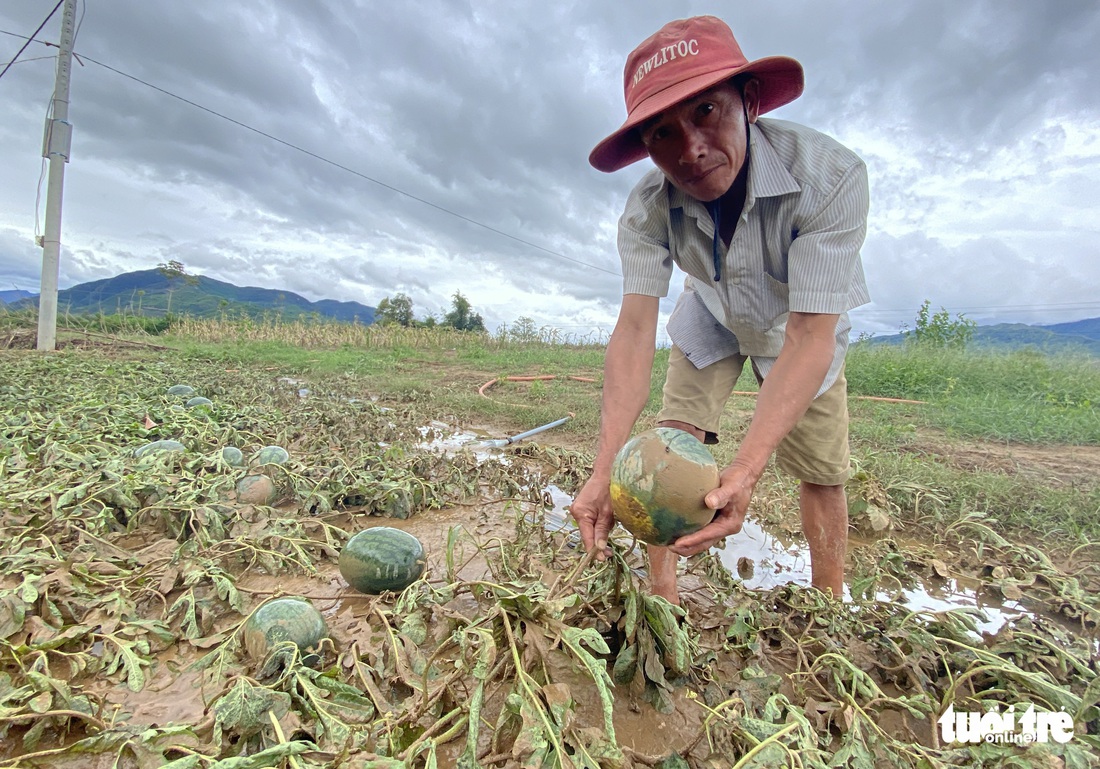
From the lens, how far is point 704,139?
5.90ft

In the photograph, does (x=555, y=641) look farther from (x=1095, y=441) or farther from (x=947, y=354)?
(x=947, y=354)

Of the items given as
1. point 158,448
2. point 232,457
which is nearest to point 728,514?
point 232,457

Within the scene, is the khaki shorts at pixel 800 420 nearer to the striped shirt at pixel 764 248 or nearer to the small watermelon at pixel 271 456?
the striped shirt at pixel 764 248

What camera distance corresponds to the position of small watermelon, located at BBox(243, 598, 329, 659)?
1.80 metres

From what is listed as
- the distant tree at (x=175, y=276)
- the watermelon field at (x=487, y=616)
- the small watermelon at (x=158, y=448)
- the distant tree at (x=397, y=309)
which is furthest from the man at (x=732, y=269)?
the distant tree at (x=397, y=309)

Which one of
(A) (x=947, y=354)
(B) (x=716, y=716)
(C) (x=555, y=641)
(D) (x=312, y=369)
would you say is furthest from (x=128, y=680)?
(A) (x=947, y=354)

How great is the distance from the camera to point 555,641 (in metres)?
1.37

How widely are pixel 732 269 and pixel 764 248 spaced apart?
0.48 feet

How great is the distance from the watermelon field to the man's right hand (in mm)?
86

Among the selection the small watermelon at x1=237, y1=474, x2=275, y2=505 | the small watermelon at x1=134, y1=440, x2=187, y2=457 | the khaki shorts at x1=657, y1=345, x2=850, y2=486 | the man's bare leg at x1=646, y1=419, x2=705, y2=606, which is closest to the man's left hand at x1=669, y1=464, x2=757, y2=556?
the man's bare leg at x1=646, y1=419, x2=705, y2=606

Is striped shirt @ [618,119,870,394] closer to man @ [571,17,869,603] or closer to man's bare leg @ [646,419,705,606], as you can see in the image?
man @ [571,17,869,603]

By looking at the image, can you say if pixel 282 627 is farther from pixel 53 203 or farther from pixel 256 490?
pixel 53 203

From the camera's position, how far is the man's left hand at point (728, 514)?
1.61m

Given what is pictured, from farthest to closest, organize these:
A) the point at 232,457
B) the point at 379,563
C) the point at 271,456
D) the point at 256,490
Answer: the point at 232,457, the point at 271,456, the point at 256,490, the point at 379,563
